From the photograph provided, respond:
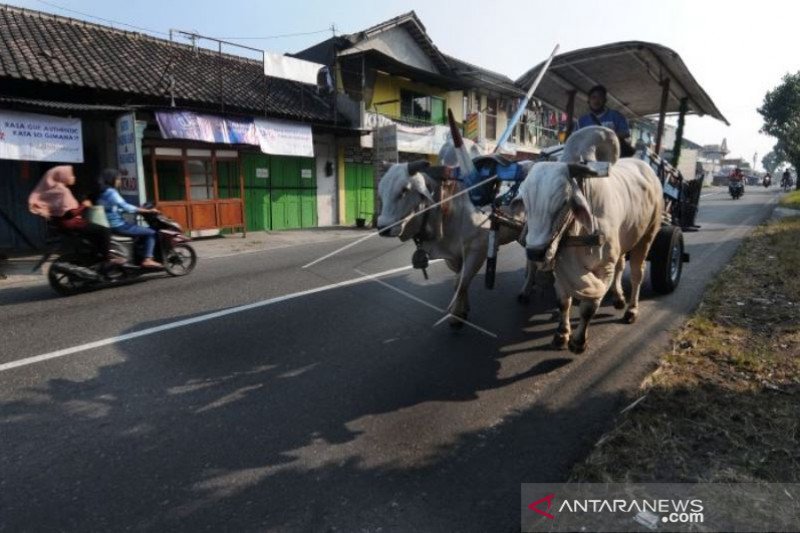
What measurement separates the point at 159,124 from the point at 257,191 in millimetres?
4443

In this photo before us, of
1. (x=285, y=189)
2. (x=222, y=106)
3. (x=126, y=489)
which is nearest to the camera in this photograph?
(x=126, y=489)

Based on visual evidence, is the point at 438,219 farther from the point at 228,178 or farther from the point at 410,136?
the point at 410,136

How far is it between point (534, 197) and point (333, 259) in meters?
6.32

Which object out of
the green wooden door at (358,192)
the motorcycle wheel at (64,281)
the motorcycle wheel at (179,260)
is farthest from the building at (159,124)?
the motorcycle wheel at (64,281)

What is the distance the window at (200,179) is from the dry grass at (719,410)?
1336 centimetres

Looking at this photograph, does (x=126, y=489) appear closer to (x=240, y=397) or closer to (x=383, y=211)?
(x=240, y=397)

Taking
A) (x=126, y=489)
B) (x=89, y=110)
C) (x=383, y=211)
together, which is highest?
(x=89, y=110)

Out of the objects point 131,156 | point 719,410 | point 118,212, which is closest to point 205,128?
point 131,156

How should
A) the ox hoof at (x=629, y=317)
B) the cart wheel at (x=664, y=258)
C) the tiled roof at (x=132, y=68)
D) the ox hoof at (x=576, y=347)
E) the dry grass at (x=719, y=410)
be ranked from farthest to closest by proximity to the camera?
the tiled roof at (x=132, y=68)
the cart wheel at (x=664, y=258)
the ox hoof at (x=629, y=317)
the ox hoof at (x=576, y=347)
the dry grass at (x=719, y=410)

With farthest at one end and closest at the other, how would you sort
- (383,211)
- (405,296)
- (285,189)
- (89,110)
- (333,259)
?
(285,189) < (89,110) < (333,259) < (405,296) < (383,211)

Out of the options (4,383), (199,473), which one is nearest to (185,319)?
(4,383)

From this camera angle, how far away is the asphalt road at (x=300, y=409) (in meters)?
2.43

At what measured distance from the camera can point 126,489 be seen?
254 centimetres

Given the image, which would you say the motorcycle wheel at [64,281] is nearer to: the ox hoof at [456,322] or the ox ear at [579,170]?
the ox hoof at [456,322]
